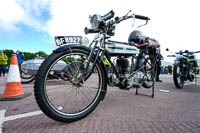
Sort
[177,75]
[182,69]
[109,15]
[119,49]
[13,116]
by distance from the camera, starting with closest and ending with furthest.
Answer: [13,116] → [109,15] → [119,49] → [177,75] → [182,69]

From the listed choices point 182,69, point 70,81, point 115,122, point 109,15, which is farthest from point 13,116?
point 182,69

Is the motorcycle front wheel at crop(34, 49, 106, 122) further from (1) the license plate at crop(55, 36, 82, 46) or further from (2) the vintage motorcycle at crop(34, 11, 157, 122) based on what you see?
(1) the license plate at crop(55, 36, 82, 46)

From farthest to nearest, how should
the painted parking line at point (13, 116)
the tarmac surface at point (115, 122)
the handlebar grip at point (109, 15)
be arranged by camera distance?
the handlebar grip at point (109, 15) < the painted parking line at point (13, 116) < the tarmac surface at point (115, 122)

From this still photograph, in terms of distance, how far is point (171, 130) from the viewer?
1.34 metres

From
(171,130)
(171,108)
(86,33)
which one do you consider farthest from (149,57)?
(171,130)

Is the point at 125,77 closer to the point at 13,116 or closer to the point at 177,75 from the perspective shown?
the point at 13,116

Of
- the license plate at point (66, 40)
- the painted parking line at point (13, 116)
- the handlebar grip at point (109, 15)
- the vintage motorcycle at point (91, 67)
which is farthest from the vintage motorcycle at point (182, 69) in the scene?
the painted parking line at point (13, 116)

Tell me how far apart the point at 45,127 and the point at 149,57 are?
248 cm

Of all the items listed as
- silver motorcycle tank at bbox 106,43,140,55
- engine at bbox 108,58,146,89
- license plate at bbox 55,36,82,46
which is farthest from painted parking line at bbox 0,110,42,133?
silver motorcycle tank at bbox 106,43,140,55

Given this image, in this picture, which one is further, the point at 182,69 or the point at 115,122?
the point at 182,69

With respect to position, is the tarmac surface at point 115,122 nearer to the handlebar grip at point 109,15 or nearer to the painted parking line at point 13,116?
the painted parking line at point 13,116

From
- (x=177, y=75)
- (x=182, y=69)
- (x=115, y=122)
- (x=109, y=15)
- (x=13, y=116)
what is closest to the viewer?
(x=115, y=122)

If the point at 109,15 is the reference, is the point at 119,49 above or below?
below

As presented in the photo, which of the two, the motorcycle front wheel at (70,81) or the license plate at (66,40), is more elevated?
the license plate at (66,40)
